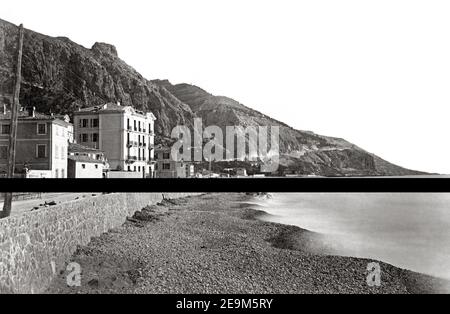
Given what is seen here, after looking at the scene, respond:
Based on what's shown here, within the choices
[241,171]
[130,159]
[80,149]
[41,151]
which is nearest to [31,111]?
[80,149]

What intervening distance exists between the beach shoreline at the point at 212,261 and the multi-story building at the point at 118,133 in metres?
0.86

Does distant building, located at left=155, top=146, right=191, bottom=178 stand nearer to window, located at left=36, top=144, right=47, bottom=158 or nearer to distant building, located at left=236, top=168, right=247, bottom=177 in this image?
distant building, located at left=236, top=168, right=247, bottom=177

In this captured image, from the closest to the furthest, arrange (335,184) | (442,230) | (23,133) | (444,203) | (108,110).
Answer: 1. (335,184)
2. (23,133)
3. (108,110)
4. (444,203)
5. (442,230)

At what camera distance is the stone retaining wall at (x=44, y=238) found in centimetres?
314

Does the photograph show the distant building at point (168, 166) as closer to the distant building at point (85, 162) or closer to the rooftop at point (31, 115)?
the distant building at point (85, 162)

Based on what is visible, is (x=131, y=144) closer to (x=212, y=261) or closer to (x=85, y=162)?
(x=85, y=162)

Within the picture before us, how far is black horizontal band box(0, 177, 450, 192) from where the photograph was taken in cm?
177

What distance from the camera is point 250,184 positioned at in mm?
1789

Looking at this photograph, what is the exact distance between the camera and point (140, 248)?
23.9ft

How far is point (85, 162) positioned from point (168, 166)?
483 mm

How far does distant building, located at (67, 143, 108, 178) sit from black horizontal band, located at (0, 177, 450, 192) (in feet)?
2.14
